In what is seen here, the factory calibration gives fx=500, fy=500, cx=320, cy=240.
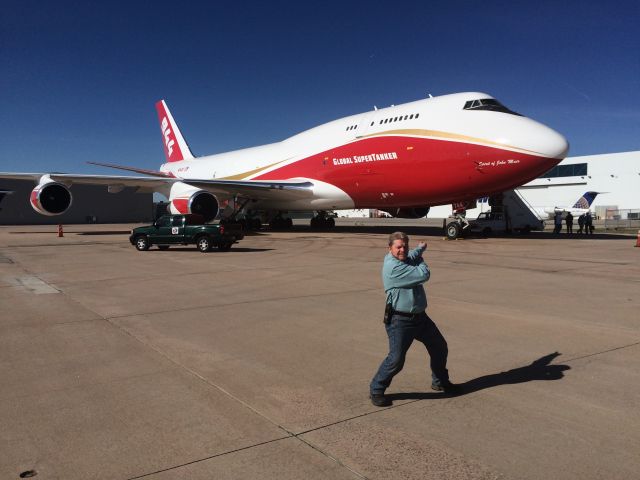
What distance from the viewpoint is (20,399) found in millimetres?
4191

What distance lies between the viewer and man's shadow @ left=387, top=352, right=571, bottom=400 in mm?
4293

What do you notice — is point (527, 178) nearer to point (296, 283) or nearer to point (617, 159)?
point (296, 283)

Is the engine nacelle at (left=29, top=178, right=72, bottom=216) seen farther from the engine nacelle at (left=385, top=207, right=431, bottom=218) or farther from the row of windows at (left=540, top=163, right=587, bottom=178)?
the row of windows at (left=540, top=163, right=587, bottom=178)

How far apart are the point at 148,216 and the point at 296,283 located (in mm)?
56438

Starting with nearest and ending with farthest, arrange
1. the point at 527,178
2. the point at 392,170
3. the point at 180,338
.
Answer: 1. the point at 180,338
2. the point at 527,178
3. the point at 392,170

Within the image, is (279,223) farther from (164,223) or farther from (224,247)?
(164,223)

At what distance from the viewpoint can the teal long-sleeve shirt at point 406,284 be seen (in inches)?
157

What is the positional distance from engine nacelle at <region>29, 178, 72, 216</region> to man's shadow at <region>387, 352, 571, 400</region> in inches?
1020

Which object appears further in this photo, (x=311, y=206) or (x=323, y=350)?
(x=311, y=206)

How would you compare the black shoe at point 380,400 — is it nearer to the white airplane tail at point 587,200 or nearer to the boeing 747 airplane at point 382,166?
the boeing 747 airplane at point 382,166

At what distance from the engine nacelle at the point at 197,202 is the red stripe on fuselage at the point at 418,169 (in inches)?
198

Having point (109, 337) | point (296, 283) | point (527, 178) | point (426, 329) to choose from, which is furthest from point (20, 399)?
point (527, 178)

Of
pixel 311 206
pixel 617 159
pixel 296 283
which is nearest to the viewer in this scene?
pixel 296 283

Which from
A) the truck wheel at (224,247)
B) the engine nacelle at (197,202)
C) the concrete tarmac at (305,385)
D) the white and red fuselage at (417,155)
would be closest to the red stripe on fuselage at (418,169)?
the white and red fuselage at (417,155)
